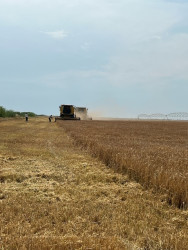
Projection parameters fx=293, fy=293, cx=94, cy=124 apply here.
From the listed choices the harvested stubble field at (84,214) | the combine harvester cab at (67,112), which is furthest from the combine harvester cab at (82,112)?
the harvested stubble field at (84,214)

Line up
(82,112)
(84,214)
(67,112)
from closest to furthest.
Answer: (84,214) < (67,112) < (82,112)

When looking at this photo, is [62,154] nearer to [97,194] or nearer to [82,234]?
[97,194]

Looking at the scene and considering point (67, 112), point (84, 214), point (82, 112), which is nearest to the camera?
point (84, 214)

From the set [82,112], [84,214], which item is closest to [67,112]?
[82,112]

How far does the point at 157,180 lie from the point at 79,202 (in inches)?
76.6

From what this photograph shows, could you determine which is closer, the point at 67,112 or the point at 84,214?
the point at 84,214

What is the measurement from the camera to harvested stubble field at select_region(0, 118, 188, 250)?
392 cm

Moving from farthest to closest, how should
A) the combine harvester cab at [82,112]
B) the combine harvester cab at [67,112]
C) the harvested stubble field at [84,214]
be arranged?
the combine harvester cab at [82,112] → the combine harvester cab at [67,112] → the harvested stubble field at [84,214]

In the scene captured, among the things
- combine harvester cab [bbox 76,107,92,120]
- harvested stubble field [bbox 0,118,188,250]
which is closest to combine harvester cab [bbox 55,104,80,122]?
combine harvester cab [bbox 76,107,92,120]

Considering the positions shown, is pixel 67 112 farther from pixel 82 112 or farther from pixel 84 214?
pixel 84 214

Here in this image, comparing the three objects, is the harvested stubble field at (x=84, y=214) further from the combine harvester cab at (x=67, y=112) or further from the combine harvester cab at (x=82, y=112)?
the combine harvester cab at (x=82, y=112)

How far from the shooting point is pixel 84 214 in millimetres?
4973

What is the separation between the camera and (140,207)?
5.37 metres

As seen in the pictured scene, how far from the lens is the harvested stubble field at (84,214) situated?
3924mm
